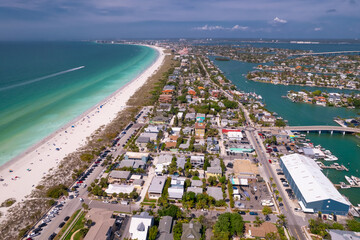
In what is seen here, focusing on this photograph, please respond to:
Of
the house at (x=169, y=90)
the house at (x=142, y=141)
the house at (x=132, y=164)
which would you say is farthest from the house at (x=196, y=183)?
the house at (x=169, y=90)

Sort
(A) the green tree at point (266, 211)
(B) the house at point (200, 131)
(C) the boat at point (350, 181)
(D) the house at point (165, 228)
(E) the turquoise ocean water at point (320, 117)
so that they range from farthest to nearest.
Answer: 1. (B) the house at point (200, 131)
2. (E) the turquoise ocean water at point (320, 117)
3. (C) the boat at point (350, 181)
4. (A) the green tree at point (266, 211)
5. (D) the house at point (165, 228)

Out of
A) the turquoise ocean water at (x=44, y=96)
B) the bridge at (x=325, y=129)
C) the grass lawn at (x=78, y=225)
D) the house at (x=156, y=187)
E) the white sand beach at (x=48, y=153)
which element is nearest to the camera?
the grass lawn at (x=78, y=225)

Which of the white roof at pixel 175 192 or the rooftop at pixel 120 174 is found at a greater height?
the rooftop at pixel 120 174

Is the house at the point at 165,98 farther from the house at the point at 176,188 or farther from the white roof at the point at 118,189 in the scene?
the white roof at the point at 118,189

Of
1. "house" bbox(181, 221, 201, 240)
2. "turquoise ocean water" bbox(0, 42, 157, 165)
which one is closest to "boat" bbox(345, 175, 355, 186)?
"house" bbox(181, 221, 201, 240)

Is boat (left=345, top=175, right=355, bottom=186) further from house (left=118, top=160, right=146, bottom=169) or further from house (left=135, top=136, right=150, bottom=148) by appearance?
house (left=135, top=136, right=150, bottom=148)

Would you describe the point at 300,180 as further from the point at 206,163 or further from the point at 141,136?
the point at 141,136

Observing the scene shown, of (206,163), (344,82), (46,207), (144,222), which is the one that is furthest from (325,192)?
(344,82)

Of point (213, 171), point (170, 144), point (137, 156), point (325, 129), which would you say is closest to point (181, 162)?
point (213, 171)
